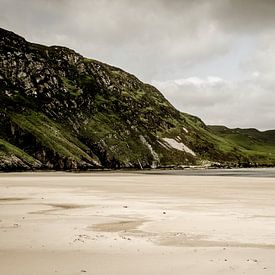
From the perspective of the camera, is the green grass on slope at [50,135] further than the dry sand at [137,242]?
Yes

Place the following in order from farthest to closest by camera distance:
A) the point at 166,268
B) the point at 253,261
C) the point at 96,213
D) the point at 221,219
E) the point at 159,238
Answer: the point at 96,213 → the point at 221,219 → the point at 159,238 → the point at 253,261 → the point at 166,268

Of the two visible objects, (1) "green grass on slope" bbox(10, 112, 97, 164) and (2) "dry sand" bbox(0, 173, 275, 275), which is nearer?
(2) "dry sand" bbox(0, 173, 275, 275)

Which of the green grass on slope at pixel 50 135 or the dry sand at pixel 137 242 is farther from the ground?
the green grass on slope at pixel 50 135

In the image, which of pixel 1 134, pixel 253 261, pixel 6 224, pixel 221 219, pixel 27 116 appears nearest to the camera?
pixel 253 261

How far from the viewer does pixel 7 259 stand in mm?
13930

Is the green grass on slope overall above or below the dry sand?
above

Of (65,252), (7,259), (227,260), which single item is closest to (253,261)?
(227,260)

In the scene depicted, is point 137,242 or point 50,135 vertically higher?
point 50,135

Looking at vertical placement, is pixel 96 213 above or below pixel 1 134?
below

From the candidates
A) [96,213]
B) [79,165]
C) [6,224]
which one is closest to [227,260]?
[6,224]

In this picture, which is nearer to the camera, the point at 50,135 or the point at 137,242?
the point at 137,242

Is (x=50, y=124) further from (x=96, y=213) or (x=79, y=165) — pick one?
(x=96, y=213)

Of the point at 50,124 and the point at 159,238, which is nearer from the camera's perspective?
the point at 159,238

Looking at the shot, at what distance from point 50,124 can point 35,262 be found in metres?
188
